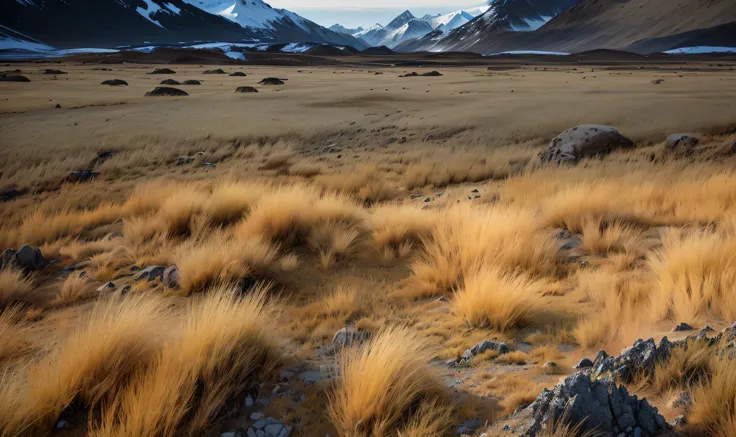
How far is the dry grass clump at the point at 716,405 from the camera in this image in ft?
6.66

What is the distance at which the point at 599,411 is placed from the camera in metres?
2.13

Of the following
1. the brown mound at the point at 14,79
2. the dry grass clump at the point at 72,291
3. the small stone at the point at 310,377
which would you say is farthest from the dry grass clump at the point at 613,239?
the brown mound at the point at 14,79

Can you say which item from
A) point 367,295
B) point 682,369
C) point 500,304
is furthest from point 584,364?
point 367,295

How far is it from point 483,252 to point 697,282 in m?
1.83

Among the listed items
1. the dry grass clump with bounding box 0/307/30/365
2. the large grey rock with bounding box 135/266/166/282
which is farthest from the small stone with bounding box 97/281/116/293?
the dry grass clump with bounding box 0/307/30/365

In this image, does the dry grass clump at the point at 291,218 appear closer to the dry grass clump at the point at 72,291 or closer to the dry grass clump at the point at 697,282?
the dry grass clump at the point at 72,291

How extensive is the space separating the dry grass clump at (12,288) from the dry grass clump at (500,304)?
4.24 m

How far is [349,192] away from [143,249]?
424 centimetres

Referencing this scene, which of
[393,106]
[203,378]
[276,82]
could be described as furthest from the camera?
[276,82]

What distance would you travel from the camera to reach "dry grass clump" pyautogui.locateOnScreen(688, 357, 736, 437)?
2029 mm

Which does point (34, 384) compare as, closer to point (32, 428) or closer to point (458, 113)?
point (32, 428)

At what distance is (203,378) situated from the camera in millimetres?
2670

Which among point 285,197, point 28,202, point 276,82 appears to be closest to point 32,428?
point 285,197

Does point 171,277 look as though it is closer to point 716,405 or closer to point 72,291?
point 72,291
